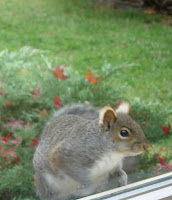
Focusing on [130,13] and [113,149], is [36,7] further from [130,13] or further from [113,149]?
[113,149]

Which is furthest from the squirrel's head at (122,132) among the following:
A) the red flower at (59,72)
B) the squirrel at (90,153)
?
the red flower at (59,72)

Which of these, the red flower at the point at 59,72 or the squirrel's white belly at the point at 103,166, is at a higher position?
the squirrel's white belly at the point at 103,166

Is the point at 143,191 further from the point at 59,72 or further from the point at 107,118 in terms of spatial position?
the point at 59,72

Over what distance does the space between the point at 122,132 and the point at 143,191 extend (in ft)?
0.52

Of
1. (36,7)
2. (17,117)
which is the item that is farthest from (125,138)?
(36,7)

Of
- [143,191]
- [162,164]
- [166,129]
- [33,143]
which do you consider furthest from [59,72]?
[143,191]

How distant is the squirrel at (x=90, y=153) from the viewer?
92 centimetres

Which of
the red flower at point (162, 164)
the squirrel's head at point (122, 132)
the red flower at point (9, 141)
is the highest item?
the squirrel's head at point (122, 132)

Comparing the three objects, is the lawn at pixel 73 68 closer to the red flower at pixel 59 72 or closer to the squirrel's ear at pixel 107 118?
the red flower at pixel 59 72

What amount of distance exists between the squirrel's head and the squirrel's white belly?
0.07ft

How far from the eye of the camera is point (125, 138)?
0.92 m

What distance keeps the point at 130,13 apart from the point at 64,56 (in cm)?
48

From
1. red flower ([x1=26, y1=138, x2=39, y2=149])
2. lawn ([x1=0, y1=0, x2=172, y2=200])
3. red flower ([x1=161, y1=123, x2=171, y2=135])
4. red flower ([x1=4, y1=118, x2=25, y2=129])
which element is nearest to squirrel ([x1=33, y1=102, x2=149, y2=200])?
lawn ([x1=0, y1=0, x2=172, y2=200])

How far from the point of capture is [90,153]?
935 millimetres
